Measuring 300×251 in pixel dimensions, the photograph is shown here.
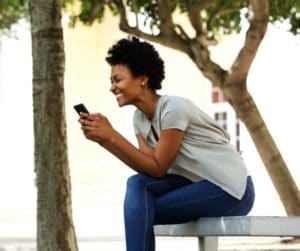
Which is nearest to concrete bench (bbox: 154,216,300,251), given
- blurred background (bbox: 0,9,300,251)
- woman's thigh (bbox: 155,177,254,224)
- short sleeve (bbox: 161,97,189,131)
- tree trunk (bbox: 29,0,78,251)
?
woman's thigh (bbox: 155,177,254,224)

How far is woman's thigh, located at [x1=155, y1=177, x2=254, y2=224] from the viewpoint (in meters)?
4.10

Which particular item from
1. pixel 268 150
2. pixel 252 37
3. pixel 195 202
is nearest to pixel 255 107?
pixel 268 150

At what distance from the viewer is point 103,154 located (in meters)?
22.2

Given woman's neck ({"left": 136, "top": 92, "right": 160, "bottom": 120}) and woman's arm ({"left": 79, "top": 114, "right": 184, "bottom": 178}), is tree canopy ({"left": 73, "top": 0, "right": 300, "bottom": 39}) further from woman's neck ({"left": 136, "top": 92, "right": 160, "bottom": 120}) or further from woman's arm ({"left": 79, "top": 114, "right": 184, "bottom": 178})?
woman's arm ({"left": 79, "top": 114, "right": 184, "bottom": 178})

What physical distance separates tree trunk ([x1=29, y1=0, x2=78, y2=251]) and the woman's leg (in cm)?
155

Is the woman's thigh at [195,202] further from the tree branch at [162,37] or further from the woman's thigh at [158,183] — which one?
the tree branch at [162,37]

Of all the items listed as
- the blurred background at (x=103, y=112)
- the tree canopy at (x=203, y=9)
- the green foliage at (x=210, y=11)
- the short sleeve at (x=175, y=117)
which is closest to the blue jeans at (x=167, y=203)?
the short sleeve at (x=175, y=117)

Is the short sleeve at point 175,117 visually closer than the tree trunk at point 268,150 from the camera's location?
Yes

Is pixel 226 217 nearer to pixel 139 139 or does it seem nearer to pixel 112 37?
pixel 139 139

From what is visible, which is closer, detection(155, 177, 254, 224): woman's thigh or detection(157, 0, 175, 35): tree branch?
detection(155, 177, 254, 224): woman's thigh

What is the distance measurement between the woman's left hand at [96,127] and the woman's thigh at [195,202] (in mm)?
417

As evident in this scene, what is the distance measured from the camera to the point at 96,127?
3951 millimetres

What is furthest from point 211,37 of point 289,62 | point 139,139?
point 139,139

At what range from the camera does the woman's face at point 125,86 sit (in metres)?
4.23
